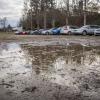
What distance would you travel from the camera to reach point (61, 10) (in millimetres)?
63781

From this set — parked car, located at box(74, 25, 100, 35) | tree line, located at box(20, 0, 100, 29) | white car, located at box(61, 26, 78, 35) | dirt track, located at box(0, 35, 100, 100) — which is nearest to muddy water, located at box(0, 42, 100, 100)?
dirt track, located at box(0, 35, 100, 100)

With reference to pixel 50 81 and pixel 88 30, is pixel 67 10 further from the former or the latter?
pixel 50 81

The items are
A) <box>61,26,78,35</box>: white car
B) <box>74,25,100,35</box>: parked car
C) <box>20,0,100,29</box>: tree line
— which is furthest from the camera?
<box>20,0,100,29</box>: tree line

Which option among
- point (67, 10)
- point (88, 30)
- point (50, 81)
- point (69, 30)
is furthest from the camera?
point (67, 10)

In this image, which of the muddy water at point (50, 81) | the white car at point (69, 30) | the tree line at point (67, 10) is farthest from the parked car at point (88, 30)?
the muddy water at point (50, 81)

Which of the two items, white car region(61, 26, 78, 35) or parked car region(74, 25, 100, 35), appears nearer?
parked car region(74, 25, 100, 35)

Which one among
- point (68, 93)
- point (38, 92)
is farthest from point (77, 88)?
point (38, 92)

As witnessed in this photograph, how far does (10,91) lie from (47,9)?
61.2 meters

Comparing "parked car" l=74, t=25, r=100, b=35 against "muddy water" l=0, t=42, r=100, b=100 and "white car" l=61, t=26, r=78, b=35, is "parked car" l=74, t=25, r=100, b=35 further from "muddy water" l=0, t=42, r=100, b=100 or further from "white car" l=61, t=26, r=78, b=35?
"muddy water" l=0, t=42, r=100, b=100

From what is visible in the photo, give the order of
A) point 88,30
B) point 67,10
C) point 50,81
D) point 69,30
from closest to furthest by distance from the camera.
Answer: point 50,81
point 88,30
point 69,30
point 67,10

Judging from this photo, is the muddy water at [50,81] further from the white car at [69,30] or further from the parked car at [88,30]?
the white car at [69,30]

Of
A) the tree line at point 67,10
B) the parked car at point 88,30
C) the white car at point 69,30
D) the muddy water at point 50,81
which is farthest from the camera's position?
the tree line at point 67,10

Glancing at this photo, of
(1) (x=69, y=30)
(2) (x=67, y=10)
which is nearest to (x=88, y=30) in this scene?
(1) (x=69, y=30)

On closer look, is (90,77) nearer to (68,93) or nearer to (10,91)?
(68,93)
